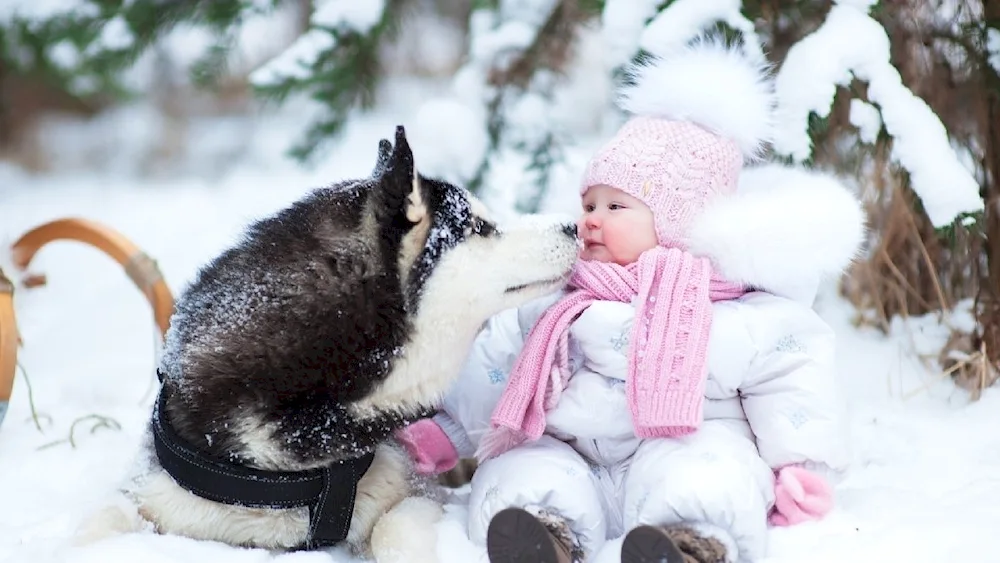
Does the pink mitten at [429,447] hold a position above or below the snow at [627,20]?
below

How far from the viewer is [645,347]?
1945mm

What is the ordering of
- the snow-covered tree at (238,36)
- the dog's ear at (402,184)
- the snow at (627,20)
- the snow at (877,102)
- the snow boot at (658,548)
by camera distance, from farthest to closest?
the snow-covered tree at (238,36)
the snow at (627,20)
the snow at (877,102)
the dog's ear at (402,184)
the snow boot at (658,548)

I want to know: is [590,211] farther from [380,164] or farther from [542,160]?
[542,160]

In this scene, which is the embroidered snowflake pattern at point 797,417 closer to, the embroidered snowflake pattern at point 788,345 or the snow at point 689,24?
the embroidered snowflake pattern at point 788,345

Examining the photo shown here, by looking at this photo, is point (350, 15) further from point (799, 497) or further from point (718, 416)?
point (799, 497)

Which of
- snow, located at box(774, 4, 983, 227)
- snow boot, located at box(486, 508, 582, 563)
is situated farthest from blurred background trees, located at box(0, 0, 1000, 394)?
snow boot, located at box(486, 508, 582, 563)

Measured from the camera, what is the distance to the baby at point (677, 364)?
6.09 ft

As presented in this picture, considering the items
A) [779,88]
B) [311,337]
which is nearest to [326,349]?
[311,337]

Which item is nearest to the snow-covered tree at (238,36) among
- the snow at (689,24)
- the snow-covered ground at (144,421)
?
the snow-covered ground at (144,421)

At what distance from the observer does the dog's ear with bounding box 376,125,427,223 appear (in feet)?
5.57

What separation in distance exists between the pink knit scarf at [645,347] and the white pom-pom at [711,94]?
15.4 inches

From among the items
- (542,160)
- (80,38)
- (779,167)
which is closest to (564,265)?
(779,167)

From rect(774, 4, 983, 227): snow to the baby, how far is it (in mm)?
372

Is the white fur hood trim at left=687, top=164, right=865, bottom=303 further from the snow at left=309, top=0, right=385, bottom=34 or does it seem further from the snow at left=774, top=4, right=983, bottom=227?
the snow at left=309, top=0, right=385, bottom=34
